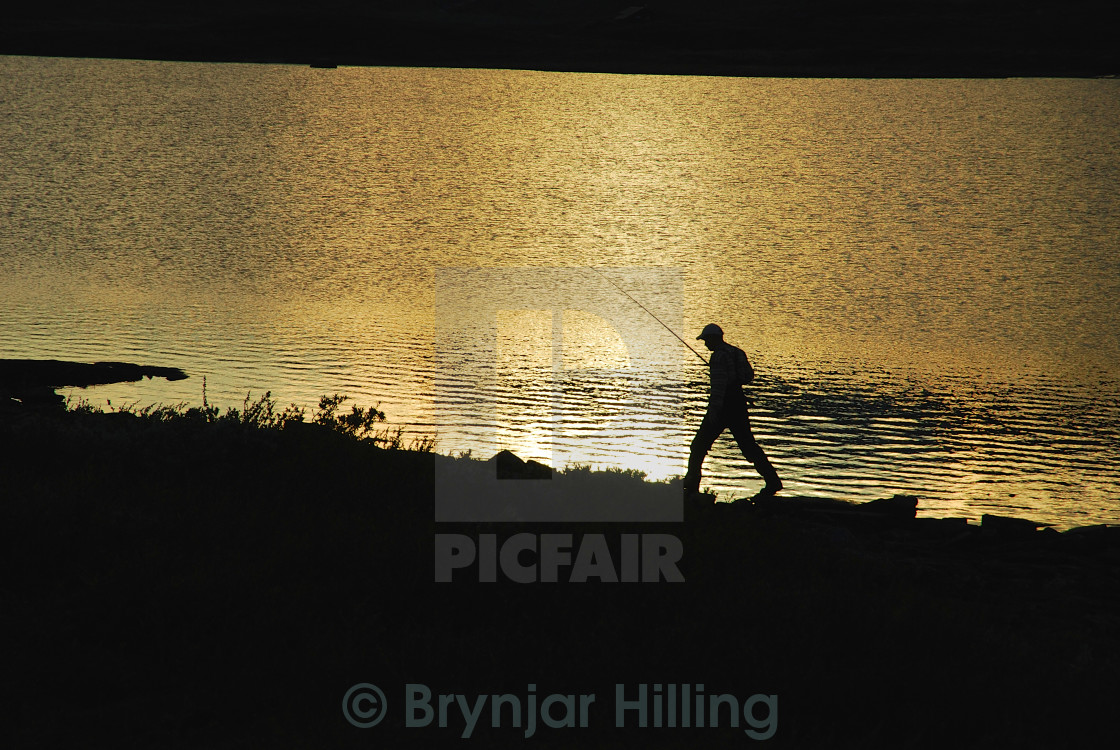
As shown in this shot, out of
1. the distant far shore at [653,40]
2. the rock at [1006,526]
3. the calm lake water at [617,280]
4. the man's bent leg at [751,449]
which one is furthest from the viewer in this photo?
the distant far shore at [653,40]

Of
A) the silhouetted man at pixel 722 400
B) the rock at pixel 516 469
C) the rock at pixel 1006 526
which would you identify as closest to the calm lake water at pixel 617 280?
the rock at pixel 1006 526

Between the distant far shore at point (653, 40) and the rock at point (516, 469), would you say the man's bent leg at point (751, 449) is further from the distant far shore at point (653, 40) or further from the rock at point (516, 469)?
the distant far shore at point (653, 40)

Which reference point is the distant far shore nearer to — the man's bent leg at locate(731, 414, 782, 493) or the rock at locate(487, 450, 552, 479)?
the man's bent leg at locate(731, 414, 782, 493)

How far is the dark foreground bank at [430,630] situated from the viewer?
18.4ft

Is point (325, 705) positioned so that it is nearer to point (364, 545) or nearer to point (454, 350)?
point (364, 545)

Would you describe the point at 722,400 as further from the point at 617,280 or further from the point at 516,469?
the point at 617,280

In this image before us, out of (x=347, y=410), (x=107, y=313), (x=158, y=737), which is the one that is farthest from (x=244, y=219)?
(x=158, y=737)

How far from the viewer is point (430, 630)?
6379mm

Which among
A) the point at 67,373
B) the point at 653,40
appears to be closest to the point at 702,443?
the point at 67,373

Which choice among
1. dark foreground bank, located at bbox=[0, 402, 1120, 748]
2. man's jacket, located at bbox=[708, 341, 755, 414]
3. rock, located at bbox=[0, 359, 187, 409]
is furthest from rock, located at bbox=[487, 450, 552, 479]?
rock, located at bbox=[0, 359, 187, 409]

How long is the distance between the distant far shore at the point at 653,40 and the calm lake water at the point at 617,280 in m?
29.6

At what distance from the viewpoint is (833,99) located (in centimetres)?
7631

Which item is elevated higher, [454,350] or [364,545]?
[454,350]

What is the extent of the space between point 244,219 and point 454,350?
57.1ft
